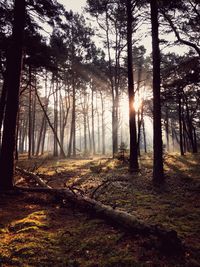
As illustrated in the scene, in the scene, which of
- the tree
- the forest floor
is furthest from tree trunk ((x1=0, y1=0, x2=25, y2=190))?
the tree

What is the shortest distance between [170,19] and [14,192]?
42.0 ft

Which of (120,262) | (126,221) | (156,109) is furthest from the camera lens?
(156,109)

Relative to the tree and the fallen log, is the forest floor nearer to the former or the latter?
the fallen log

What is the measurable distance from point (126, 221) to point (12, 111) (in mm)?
5413

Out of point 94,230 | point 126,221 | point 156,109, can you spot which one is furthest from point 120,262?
point 156,109

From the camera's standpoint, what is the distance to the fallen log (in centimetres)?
354

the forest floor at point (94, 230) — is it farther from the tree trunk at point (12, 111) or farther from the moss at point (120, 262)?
the tree trunk at point (12, 111)

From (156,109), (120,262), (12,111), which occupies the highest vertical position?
(156,109)

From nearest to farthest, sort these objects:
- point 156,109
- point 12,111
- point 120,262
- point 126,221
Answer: point 120,262
point 126,221
point 12,111
point 156,109

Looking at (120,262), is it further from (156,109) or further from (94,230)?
(156,109)

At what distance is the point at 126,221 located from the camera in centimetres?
439

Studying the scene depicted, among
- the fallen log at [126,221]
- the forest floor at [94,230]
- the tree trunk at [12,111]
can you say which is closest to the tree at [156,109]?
the forest floor at [94,230]

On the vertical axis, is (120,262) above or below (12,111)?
below

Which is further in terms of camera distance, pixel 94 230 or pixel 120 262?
pixel 94 230
